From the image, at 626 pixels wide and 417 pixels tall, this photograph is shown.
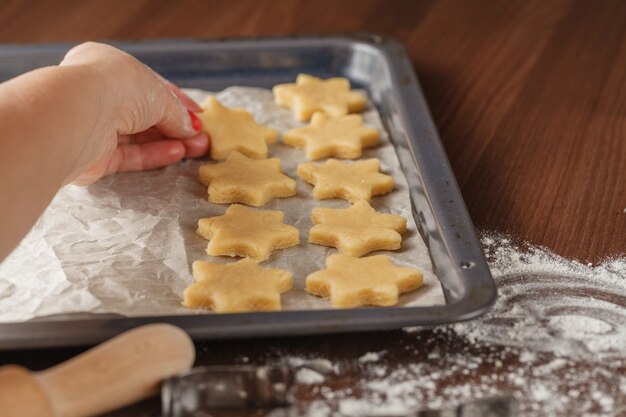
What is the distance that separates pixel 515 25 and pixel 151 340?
126 cm

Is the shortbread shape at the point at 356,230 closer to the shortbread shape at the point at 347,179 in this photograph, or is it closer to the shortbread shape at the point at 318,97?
the shortbread shape at the point at 347,179

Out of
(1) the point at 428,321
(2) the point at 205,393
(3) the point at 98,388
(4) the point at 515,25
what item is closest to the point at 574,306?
(1) the point at 428,321

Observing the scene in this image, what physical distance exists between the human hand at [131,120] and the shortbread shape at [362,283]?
0.33 metres

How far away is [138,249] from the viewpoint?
122cm

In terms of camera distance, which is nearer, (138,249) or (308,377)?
(308,377)

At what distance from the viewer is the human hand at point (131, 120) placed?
1201 mm

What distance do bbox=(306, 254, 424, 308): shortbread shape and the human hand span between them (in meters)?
0.33

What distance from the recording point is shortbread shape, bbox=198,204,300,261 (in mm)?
1219

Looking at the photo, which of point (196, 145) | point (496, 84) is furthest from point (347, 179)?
point (496, 84)

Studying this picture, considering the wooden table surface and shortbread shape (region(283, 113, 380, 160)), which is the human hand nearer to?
shortbread shape (region(283, 113, 380, 160))

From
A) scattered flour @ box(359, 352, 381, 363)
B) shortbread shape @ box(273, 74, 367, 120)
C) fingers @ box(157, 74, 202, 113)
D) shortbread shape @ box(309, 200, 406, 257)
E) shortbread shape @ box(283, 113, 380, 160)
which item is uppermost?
fingers @ box(157, 74, 202, 113)

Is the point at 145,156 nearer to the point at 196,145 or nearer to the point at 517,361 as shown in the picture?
the point at 196,145

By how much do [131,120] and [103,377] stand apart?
51cm

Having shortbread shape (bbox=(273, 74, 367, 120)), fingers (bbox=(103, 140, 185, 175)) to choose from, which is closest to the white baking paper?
fingers (bbox=(103, 140, 185, 175))
